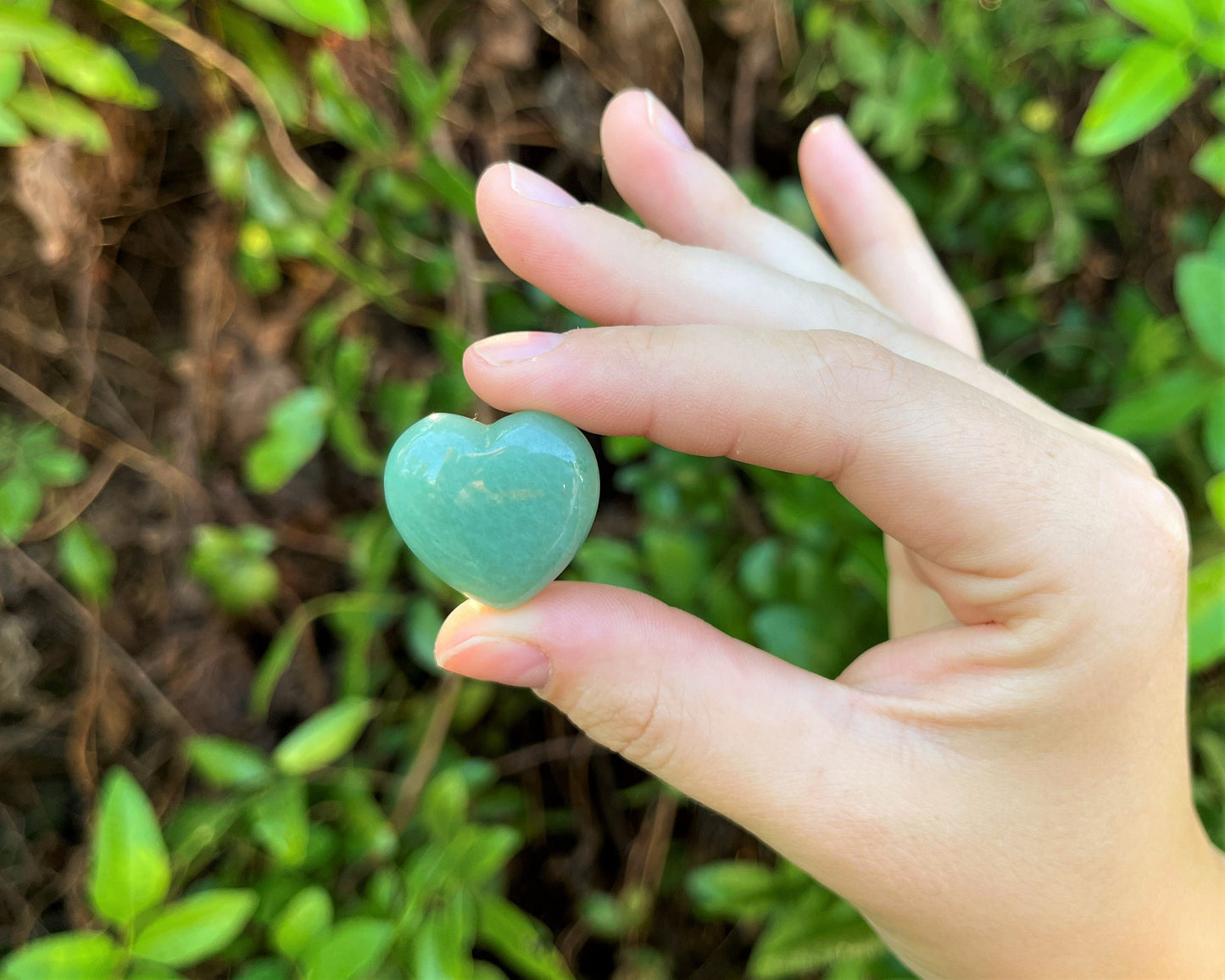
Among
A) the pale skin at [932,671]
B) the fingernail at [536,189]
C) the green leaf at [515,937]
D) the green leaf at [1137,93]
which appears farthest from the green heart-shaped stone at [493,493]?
the green leaf at [1137,93]

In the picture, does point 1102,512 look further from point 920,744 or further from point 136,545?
point 136,545

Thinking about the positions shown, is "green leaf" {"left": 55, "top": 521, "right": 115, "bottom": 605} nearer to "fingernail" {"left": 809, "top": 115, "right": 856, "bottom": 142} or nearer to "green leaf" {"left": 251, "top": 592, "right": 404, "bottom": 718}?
"green leaf" {"left": 251, "top": 592, "right": 404, "bottom": 718}

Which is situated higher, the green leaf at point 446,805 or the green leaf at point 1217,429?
the green leaf at point 1217,429

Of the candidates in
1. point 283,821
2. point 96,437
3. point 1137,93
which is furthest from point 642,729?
point 96,437

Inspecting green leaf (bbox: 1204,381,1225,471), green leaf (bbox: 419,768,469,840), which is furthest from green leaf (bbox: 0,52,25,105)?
green leaf (bbox: 1204,381,1225,471)

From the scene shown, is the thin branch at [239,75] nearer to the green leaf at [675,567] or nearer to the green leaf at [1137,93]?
the green leaf at [675,567]

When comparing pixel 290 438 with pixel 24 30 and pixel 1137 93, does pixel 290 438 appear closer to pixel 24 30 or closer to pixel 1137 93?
pixel 24 30

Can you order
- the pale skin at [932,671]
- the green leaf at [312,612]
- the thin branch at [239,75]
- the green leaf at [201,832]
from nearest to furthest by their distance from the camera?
1. the pale skin at [932,671]
2. the green leaf at [201,832]
3. the thin branch at [239,75]
4. the green leaf at [312,612]
